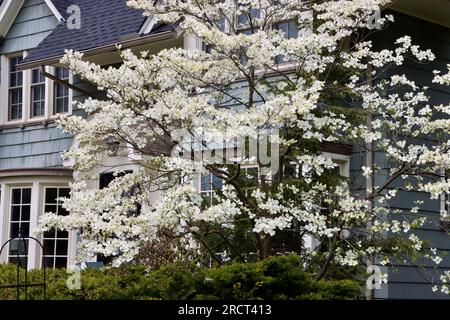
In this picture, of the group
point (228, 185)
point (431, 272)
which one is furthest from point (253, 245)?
point (431, 272)

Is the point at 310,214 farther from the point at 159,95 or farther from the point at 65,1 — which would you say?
the point at 65,1

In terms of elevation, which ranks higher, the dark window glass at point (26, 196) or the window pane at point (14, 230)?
the dark window glass at point (26, 196)

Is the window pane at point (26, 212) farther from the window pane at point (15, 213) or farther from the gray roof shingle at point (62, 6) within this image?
the gray roof shingle at point (62, 6)

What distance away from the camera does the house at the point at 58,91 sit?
1280 centimetres

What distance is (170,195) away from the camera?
8.48m

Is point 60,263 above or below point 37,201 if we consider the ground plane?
below

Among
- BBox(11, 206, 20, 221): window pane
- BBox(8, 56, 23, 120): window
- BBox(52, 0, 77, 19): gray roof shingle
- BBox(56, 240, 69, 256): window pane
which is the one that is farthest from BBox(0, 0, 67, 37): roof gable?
BBox(56, 240, 69, 256): window pane

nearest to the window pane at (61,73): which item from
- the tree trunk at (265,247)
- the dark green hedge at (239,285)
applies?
the dark green hedge at (239,285)

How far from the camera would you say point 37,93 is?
17.9 m

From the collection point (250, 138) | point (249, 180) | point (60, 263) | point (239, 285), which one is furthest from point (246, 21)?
point (60, 263)

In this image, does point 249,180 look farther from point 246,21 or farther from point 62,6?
point 62,6

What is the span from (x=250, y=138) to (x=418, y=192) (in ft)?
15.9

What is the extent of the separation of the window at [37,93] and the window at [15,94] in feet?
1.21
